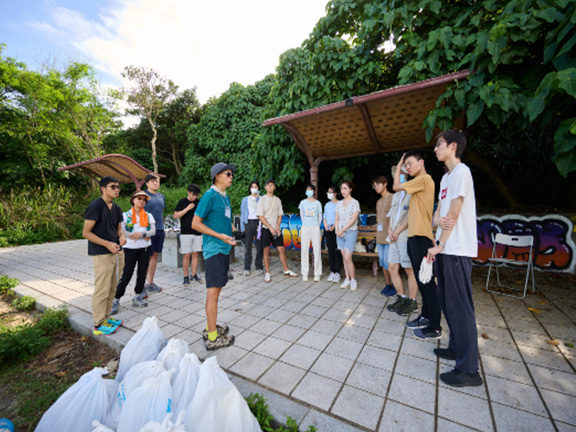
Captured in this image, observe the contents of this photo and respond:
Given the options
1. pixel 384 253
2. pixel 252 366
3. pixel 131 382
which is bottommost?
pixel 252 366

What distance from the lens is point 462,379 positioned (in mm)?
2246

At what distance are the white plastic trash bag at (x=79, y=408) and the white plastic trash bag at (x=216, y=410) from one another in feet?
2.44

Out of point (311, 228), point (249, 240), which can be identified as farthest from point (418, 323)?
point (249, 240)

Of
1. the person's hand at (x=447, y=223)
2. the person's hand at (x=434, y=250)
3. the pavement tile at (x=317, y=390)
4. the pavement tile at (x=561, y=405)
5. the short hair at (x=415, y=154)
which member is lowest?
the pavement tile at (x=317, y=390)

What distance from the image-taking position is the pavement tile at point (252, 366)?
2.49 m

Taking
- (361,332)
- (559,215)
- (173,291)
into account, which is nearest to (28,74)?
(173,291)

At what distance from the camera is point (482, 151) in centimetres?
866

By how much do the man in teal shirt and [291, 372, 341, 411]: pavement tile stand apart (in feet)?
3.64

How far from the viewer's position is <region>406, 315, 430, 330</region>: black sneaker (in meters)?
3.27

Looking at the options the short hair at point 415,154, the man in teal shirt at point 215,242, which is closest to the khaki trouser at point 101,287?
the man in teal shirt at point 215,242

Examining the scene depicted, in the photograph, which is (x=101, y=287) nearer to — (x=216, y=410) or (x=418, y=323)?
(x=216, y=410)

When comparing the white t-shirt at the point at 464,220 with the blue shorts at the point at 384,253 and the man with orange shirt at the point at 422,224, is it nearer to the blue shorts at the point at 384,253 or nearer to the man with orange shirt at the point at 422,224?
the man with orange shirt at the point at 422,224

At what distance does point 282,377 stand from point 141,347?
4.49 feet

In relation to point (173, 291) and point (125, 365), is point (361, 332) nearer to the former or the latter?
point (125, 365)
